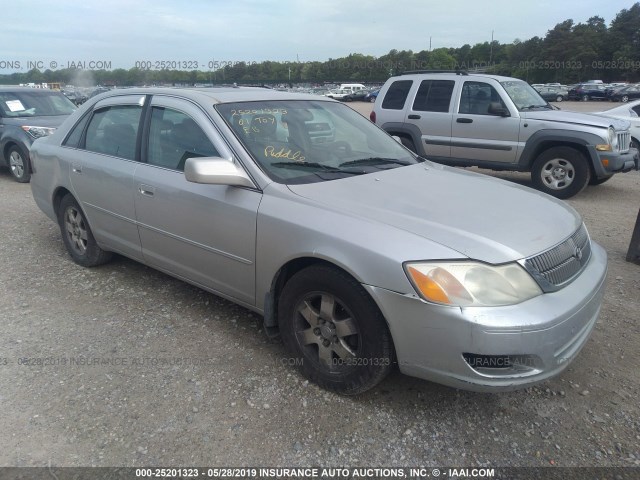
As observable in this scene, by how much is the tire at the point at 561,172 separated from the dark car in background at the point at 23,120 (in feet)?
27.4

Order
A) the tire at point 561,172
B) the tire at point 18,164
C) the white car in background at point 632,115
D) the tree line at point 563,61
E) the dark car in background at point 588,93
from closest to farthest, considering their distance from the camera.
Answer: the tire at point 561,172, the tire at point 18,164, the white car in background at point 632,115, the dark car in background at point 588,93, the tree line at point 563,61

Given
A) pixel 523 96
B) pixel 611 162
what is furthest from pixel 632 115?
pixel 611 162

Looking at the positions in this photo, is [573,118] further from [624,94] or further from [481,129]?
[624,94]

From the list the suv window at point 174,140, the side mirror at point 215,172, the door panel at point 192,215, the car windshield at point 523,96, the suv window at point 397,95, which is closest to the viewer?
the side mirror at point 215,172

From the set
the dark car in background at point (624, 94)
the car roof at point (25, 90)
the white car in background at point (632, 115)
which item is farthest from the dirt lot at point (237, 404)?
the dark car in background at point (624, 94)

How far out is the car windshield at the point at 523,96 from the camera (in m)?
8.09

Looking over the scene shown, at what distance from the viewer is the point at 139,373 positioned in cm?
306

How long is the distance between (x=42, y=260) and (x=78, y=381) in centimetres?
246

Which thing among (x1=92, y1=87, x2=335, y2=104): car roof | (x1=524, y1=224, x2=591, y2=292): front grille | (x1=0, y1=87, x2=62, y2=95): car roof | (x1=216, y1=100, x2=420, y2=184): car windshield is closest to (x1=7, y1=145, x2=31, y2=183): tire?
(x1=0, y1=87, x2=62, y2=95): car roof

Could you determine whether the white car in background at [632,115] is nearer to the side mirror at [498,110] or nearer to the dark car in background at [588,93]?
the side mirror at [498,110]

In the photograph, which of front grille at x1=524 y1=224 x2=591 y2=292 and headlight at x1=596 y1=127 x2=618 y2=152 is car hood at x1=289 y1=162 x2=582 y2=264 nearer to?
front grille at x1=524 y1=224 x2=591 y2=292

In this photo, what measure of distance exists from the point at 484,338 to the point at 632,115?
1044 cm

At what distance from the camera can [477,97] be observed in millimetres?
8258

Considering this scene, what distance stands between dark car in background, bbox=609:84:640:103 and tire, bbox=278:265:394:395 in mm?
42926
